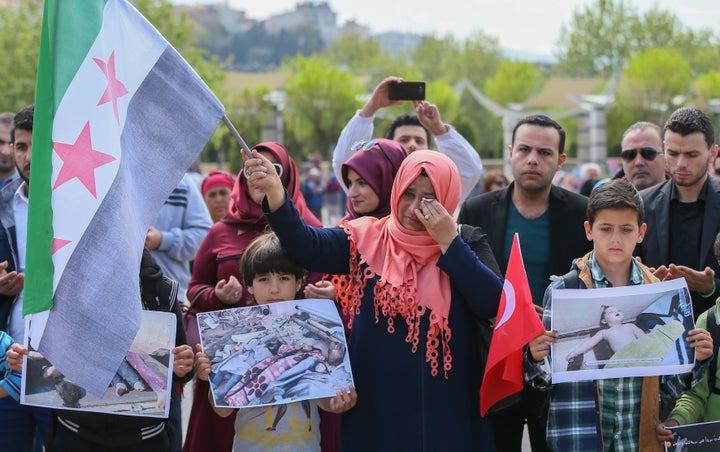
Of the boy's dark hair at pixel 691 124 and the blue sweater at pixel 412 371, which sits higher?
the boy's dark hair at pixel 691 124

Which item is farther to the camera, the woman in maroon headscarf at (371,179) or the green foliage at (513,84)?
the green foliage at (513,84)

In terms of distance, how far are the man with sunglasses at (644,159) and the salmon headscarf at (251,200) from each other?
242 cm

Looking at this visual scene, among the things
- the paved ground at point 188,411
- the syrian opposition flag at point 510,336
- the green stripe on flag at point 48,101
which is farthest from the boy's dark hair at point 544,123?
the paved ground at point 188,411

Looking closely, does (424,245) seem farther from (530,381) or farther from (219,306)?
(219,306)

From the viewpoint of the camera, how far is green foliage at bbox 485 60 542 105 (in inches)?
2805

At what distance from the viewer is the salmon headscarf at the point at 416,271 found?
3730 millimetres

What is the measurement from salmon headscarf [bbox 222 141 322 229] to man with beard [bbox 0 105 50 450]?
1.07 meters

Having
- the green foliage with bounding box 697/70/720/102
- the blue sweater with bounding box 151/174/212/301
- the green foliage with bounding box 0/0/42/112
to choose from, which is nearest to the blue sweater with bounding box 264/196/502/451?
the blue sweater with bounding box 151/174/212/301

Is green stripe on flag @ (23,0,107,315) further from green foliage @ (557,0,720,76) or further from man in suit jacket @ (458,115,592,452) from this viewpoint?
green foliage @ (557,0,720,76)

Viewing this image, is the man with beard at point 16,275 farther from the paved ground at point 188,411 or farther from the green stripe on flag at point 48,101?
the paved ground at point 188,411

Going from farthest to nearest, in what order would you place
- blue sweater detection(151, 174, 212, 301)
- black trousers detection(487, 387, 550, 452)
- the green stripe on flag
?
1. blue sweater detection(151, 174, 212, 301)
2. black trousers detection(487, 387, 550, 452)
3. the green stripe on flag

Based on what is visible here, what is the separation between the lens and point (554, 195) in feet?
16.0

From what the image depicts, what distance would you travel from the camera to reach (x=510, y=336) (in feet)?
11.8

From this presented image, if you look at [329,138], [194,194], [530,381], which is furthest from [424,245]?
[329,138]
